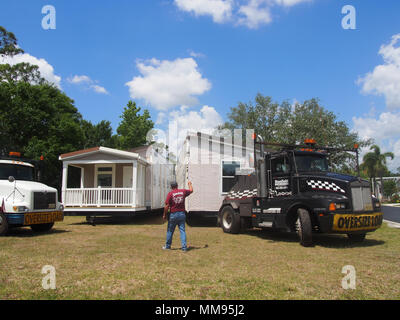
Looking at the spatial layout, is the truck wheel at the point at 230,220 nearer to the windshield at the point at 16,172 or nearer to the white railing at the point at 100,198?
the white railing at the point at 100,198

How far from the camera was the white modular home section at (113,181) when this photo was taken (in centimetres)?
1447

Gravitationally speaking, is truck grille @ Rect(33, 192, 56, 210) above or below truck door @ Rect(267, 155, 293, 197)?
below

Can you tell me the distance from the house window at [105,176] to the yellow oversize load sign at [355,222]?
13196 mm

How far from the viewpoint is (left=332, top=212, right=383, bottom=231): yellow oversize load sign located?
24.3ft

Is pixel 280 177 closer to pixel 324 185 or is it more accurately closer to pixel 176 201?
pixel 324 185

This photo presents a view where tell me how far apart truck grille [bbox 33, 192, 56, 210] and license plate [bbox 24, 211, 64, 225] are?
0.20m

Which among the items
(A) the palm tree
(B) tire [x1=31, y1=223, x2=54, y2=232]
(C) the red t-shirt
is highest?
(A) the palm tree

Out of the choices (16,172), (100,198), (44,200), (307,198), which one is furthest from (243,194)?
(16,172)

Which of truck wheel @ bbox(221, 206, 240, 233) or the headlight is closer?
the headlight

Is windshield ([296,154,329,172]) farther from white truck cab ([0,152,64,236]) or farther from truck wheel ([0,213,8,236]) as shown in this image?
truck wheel ([0,213,8,236])

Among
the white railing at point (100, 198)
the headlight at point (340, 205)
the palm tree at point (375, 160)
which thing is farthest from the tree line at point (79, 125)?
the white railing at point (100, 198)

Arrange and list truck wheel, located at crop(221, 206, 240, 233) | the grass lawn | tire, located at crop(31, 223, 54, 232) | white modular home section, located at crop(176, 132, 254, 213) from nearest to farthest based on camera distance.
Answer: the grass lawn, truck wheel, located at crop(221, 206, 240, 233), tire, located at crop(31, 223, 54, 232), white modular home section, located at crop(176, 132, 254, 213)

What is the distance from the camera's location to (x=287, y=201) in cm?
845

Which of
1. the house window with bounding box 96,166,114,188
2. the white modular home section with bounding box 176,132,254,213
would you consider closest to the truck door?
the white modular home section with bounding box 176,132,254,213
